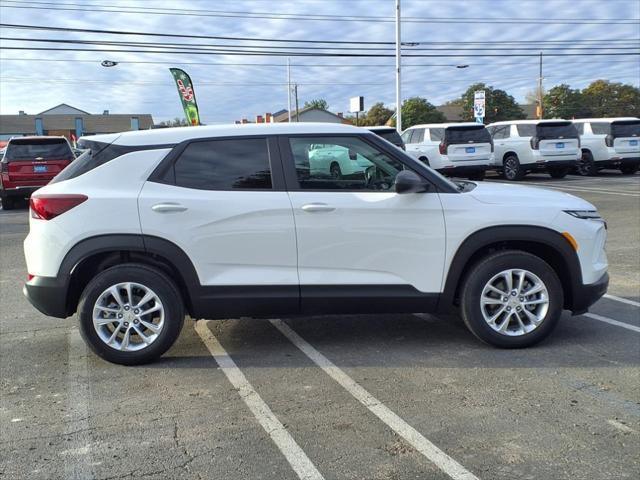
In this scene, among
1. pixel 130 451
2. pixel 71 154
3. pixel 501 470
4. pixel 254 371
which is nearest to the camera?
pixel 501 470

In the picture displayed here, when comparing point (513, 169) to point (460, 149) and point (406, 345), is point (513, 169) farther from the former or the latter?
point (406, 345)

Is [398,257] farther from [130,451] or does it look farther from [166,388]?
[130,451]

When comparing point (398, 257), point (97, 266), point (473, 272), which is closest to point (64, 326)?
point (97, 266)

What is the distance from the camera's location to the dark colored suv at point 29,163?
14.7 m

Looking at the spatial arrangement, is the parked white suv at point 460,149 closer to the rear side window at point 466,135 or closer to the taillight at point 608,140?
the rear side window at point 466,135

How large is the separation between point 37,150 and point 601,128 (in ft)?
60.1

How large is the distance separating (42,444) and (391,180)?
2.91 m

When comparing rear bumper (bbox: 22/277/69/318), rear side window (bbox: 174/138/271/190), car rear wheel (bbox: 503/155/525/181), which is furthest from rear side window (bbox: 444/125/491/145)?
rear bumper (bbox: 22/277/69/318)

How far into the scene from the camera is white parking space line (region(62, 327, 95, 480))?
3104 mm

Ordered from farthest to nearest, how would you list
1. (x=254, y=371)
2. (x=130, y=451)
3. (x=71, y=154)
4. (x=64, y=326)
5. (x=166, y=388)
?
(x=71, y=154), (x=64, y=326), (x=254, y=371), (x=166, y=388), (x=130, y=451)

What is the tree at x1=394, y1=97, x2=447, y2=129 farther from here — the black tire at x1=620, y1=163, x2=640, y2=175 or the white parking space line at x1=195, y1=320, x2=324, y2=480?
the white parking space line at x1=195, y1=320, x2=324, y2=480

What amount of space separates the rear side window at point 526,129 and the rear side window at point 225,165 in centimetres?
1733

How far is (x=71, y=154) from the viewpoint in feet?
49.4

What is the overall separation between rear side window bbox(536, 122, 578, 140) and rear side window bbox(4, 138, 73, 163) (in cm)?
1445
